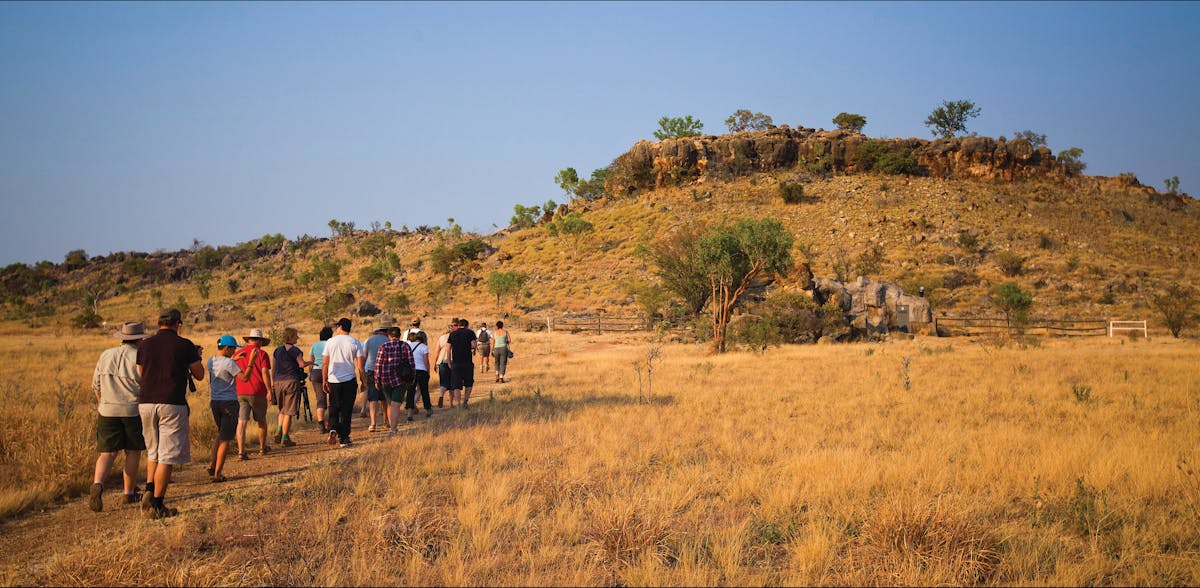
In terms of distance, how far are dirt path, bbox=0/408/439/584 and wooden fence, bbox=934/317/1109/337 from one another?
32.2 meters

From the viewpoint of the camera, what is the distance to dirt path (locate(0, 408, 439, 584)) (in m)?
5.54

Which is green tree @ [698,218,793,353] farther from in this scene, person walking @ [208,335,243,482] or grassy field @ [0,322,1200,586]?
person walking @ [208,335,243,482]

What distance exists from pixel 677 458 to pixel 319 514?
14.8ft

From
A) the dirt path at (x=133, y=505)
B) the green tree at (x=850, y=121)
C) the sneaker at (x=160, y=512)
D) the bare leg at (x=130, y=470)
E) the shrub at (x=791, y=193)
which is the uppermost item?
the green tree at (x=850, y=121)

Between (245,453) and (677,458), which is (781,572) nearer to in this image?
(677,458)

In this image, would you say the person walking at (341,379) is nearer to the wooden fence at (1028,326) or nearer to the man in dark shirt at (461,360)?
the man in dark shirt at (461,360)

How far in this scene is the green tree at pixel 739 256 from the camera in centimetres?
2828

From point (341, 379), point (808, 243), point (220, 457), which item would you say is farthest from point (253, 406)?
point (808, 243)

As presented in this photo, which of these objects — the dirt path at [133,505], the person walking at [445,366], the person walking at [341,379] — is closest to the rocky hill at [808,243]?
the person walking at [445,366]

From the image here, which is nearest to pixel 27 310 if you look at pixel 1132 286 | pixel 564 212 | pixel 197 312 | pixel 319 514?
pixel 197 312

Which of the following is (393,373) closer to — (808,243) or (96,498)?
(96,498)

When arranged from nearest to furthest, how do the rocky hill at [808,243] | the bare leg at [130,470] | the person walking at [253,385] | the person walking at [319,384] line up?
the bare leg at [130,470], the person walking at [253,385], the person walking at [319,384], the rocky hill at [808,243]

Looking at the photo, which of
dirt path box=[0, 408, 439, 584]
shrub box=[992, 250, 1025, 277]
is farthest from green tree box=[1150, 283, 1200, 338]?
dirt path box=[0, 408, 439, 584]

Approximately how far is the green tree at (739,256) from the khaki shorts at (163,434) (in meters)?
23.0
